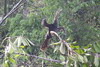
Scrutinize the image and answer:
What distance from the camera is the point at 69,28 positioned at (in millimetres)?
3254

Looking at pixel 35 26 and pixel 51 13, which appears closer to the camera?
→ pixel 51 13

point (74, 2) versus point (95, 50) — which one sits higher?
point (74, 2)

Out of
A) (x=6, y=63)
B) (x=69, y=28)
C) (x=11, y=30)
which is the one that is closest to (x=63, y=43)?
(x=6, y=63)

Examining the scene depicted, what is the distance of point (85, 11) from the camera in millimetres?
3486

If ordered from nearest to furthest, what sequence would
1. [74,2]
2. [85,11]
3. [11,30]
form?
[74,2] → [85,11] → [11,30]

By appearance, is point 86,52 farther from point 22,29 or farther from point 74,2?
point 22,29

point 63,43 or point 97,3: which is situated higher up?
point 97,3

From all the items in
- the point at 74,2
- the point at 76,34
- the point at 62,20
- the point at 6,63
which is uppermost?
the point at 74,2

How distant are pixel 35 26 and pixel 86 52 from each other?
116 inches

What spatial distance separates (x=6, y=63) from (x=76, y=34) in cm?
260

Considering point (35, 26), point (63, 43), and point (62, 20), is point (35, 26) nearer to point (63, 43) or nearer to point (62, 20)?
point (62, 20)

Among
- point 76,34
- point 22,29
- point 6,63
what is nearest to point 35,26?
point 22,29

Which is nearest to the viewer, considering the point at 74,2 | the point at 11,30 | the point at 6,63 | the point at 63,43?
the point at 63,43

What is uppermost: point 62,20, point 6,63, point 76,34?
point 62,20
